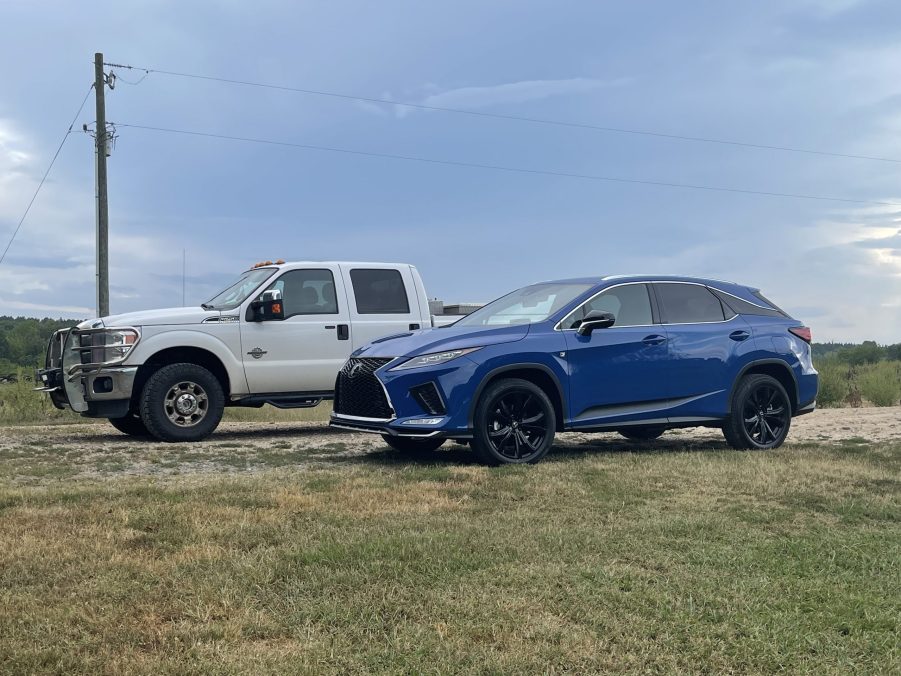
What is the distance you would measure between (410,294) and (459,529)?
703cm

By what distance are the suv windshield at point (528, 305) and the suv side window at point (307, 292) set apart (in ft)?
8.97

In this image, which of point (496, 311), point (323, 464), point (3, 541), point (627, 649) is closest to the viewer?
point (627, 649)

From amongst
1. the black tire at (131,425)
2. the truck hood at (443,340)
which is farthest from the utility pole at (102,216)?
the truck hood at (443,340)

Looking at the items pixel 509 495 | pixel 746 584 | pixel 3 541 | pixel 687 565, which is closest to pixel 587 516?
pixel 509 495

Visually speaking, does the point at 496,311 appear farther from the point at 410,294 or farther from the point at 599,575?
the point at 599,575

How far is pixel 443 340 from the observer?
821 centimetres

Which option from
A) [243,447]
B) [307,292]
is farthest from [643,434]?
[243,447]

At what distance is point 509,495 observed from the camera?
6484 millimetres

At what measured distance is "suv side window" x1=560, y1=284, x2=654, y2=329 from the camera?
29.3 ft

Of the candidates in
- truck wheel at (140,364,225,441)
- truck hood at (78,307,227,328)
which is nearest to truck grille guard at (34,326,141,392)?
truck hood at (78,307,227,328)

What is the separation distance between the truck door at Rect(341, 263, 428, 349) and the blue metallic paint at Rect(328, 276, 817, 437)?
2.81 metres

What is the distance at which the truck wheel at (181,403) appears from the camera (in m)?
10.4

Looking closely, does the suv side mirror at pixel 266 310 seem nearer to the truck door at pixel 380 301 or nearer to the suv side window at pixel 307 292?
the suv side window at pixel 307 292

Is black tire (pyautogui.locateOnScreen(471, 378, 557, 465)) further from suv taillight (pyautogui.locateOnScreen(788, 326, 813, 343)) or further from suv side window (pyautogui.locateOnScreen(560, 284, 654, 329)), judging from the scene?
suv taillight (pyautogui.locateOnScreen(788, 326, 813, 343))
